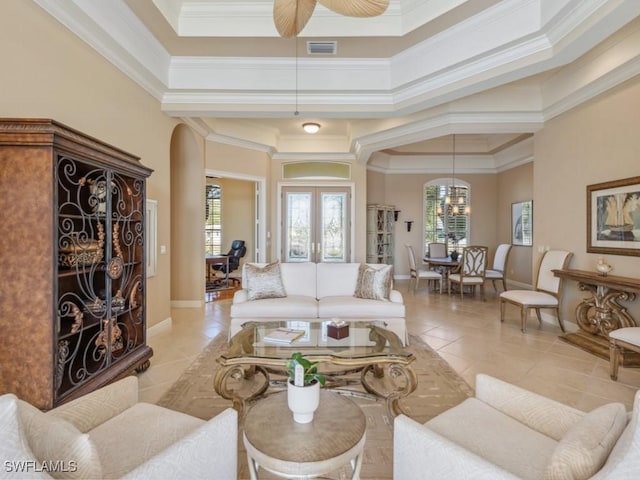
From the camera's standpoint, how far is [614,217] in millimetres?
3912

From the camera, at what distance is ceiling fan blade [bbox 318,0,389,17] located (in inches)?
91.1

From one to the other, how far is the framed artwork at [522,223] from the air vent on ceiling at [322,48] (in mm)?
6007

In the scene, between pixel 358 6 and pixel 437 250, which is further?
pixel 437 250

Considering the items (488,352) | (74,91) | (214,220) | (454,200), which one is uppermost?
(74,91)

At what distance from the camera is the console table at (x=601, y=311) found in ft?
11.6

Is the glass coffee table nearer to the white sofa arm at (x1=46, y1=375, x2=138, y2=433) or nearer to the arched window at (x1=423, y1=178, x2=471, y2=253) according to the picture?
the white sofa arm at (x1=46, y1=375, x2=138, y2=433)

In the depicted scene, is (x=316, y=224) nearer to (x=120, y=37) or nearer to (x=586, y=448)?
(x=120, y=37)

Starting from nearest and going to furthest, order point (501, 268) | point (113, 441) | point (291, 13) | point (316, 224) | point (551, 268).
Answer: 1. point (113, 441)
2. point (291, 13)
3. point (551, 268)
4. point (501, 268)
5. point (316, 224)

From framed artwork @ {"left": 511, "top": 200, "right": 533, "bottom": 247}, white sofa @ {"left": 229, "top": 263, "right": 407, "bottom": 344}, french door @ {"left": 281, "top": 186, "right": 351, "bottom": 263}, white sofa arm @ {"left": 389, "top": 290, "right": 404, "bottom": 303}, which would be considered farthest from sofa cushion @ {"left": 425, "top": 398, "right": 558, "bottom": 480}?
framed artwork @ {"left": 511, "top": 200, "right": 533, "bottom": 247}

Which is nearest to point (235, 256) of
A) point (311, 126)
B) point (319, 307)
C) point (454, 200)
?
point (311, 126)

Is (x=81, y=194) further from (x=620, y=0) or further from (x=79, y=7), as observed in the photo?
(x=620, y=0)

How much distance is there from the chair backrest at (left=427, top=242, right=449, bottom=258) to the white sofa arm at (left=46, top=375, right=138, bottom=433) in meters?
7.71

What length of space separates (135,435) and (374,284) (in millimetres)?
3085

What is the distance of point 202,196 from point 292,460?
510cm
